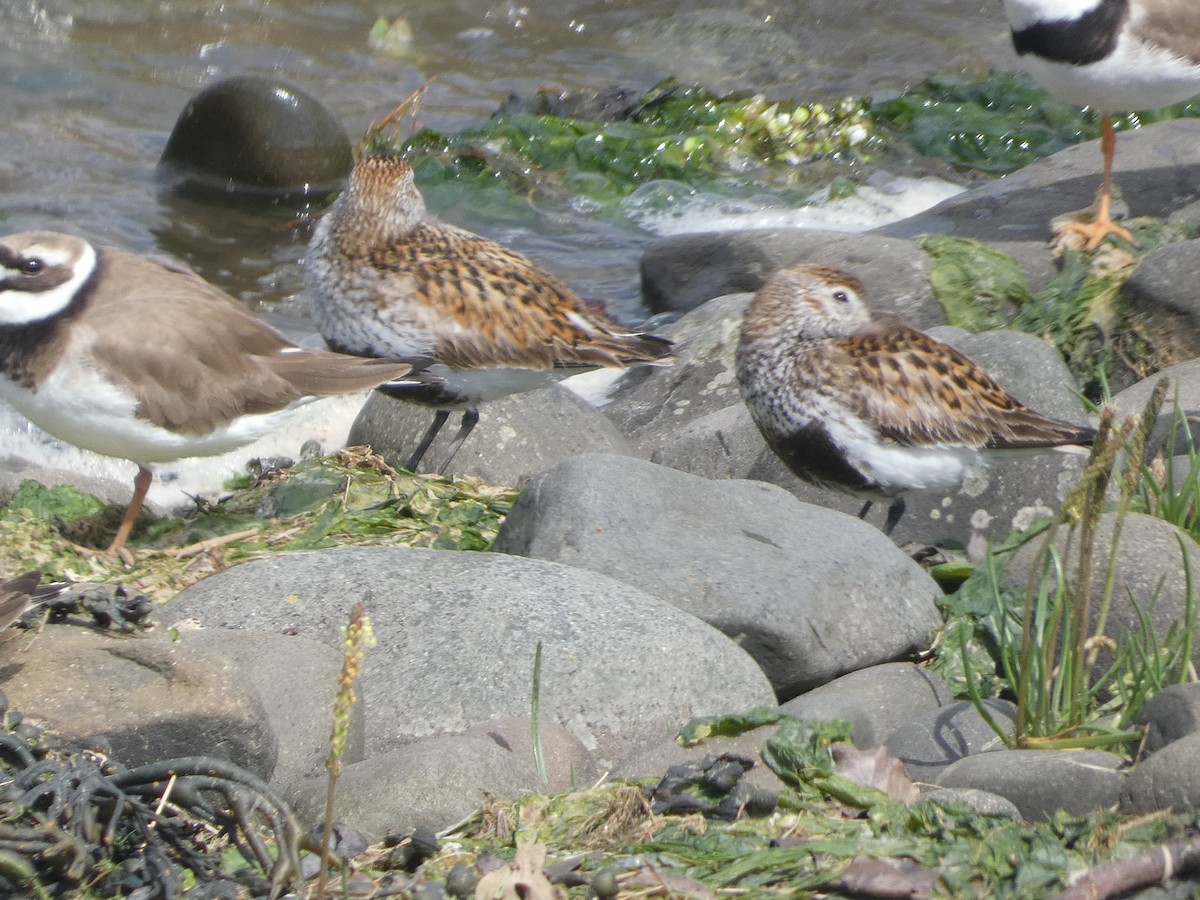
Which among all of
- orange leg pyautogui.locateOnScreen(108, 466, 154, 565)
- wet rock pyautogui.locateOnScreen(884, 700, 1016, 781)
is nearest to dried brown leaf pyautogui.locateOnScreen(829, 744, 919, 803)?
wet rock pyautogui.locateOnScreen(884, 700, 1016, 781)

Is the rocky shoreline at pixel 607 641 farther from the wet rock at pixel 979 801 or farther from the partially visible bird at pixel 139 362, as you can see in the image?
the partially visible bird at pixel 139 362

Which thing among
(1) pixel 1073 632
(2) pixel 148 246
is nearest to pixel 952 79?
(2) pixel 148 246

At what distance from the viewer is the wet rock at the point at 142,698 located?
135 inches

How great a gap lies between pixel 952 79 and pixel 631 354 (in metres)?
9.18

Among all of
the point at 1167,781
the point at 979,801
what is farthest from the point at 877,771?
the point at 1167,781

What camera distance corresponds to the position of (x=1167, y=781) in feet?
10.9

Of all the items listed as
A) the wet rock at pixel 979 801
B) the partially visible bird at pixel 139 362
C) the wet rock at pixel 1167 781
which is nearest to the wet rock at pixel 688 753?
the wet rock at pixel 979 801

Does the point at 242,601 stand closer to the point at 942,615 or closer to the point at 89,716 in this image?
the point at 89,716

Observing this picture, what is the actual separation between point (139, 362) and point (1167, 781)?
12.7 feet

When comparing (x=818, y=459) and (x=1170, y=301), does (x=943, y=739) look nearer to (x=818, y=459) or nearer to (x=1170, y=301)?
(x=818, y=459)

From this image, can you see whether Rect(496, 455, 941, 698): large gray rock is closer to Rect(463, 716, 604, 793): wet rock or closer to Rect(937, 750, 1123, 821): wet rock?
Rect(463, 716, 604, 793): wet rock

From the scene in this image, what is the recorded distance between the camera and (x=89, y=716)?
11.3 feet

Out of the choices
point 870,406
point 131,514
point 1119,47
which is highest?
point 1119,47

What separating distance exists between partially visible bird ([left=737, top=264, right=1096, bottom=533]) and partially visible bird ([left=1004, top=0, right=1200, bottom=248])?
12.1ft
